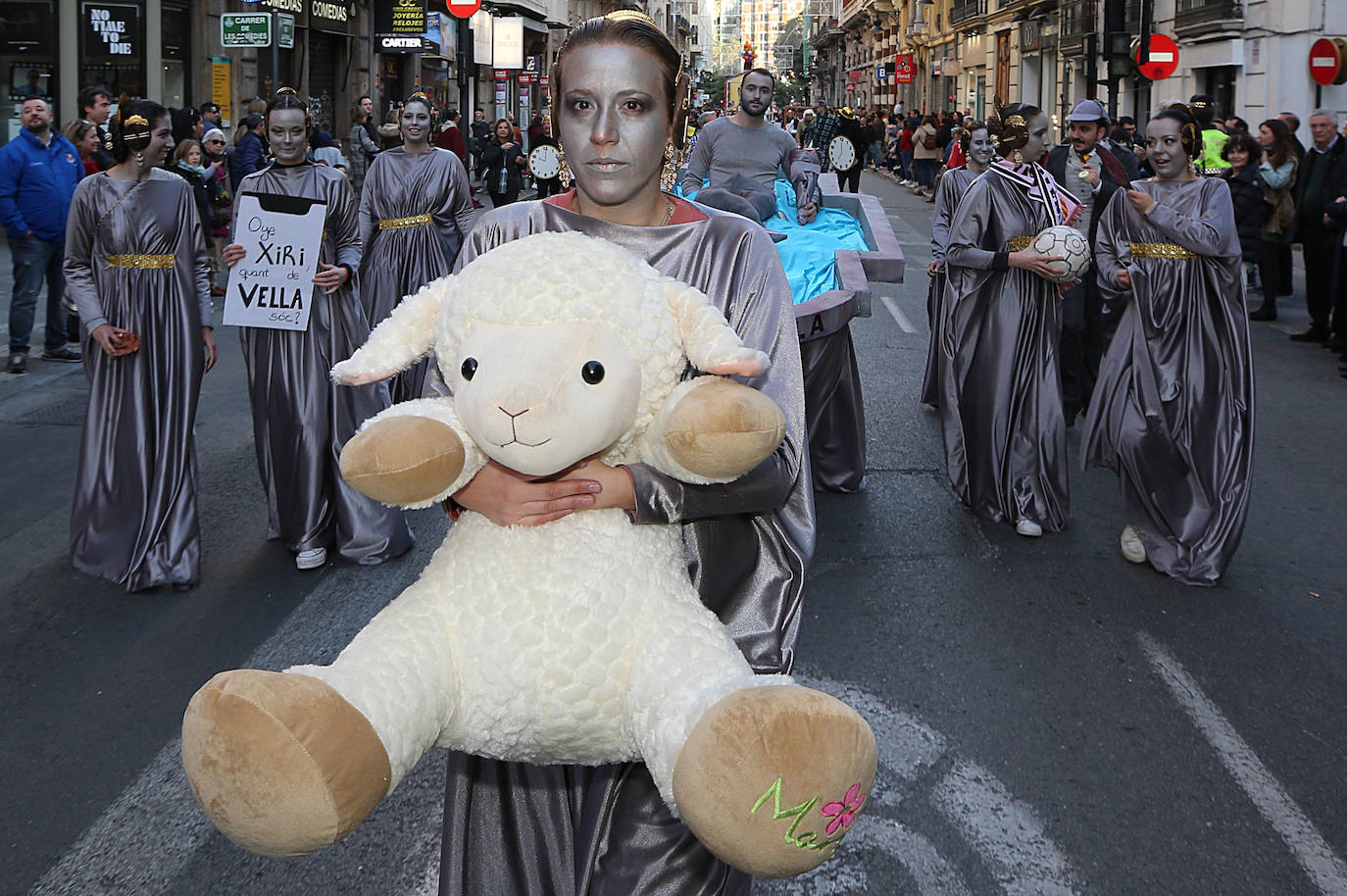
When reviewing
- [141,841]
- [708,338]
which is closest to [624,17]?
[708,338]

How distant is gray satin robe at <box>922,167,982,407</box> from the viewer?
7.63 meters

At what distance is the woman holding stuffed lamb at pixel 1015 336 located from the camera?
648cm

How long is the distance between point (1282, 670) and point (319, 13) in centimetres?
2572

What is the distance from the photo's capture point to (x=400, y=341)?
7.10 ft

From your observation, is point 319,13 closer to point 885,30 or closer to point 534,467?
point 534,467

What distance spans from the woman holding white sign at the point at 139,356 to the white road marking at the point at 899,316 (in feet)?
26.1

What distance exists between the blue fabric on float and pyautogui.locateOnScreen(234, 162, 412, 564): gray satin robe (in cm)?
196

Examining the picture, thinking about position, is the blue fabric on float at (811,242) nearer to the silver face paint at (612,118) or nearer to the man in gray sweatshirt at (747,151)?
the man in gray sweatshirt at (747,151)

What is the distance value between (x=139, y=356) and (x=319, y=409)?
29.9 inches

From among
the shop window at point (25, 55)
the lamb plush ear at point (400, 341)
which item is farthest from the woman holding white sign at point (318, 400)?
the shop window at point (25, 55)

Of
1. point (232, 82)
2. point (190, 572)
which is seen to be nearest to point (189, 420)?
point (190, 572)

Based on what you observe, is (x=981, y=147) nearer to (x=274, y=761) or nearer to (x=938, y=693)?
(x=938, y=693)

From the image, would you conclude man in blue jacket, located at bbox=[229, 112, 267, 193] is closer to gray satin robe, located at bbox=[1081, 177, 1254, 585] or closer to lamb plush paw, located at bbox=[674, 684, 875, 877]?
gray satin robe, located at bbox=[1081, 177, 1254, 585]

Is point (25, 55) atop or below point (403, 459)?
atop
